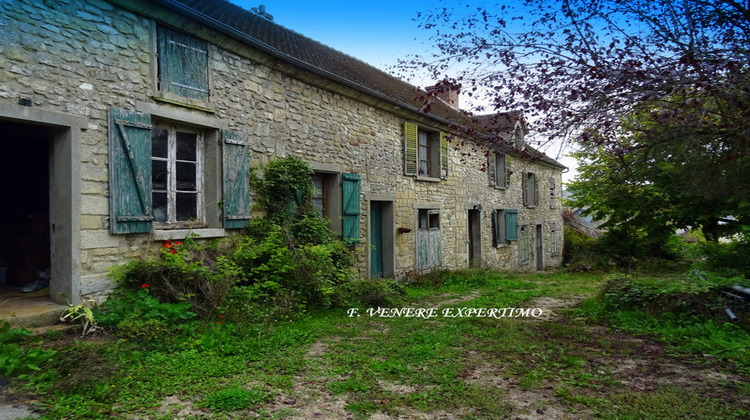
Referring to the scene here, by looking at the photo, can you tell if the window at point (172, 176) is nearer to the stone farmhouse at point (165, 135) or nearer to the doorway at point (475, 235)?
the stone farmhouse at point (165, 135)

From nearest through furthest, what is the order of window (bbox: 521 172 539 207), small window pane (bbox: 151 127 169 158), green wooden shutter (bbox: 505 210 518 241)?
small window pane (bbox: 151 127 169 158), green wooden shutter (bbox: 505 210 518 241), window (bbox: 521 172 539 207)

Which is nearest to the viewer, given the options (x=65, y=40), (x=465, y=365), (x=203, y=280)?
(x=465, y=365)

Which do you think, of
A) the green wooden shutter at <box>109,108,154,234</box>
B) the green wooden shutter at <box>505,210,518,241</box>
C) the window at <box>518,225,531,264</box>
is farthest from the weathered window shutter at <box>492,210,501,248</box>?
the green wooden shutter at <box>109,108,154,234</box>

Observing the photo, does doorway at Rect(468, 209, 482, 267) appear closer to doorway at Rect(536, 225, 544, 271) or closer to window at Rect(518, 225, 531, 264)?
window at Rect(518, 225, 531, 264)

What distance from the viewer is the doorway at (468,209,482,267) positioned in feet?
43.8

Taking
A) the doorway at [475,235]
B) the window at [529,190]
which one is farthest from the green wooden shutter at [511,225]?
the doorway at [475,235]

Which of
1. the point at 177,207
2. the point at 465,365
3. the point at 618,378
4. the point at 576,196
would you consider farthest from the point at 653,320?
the point at 576,196

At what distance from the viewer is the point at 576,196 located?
16984 mm

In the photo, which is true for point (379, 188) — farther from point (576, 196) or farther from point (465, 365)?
point (576, 196)

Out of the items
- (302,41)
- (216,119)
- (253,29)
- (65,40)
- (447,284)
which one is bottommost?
(447,284)

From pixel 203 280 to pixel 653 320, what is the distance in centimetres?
544

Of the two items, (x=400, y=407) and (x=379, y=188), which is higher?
(x=379, y=188)

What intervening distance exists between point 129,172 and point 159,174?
55 centimetres

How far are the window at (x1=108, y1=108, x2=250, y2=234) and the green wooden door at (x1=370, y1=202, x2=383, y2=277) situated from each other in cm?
368
